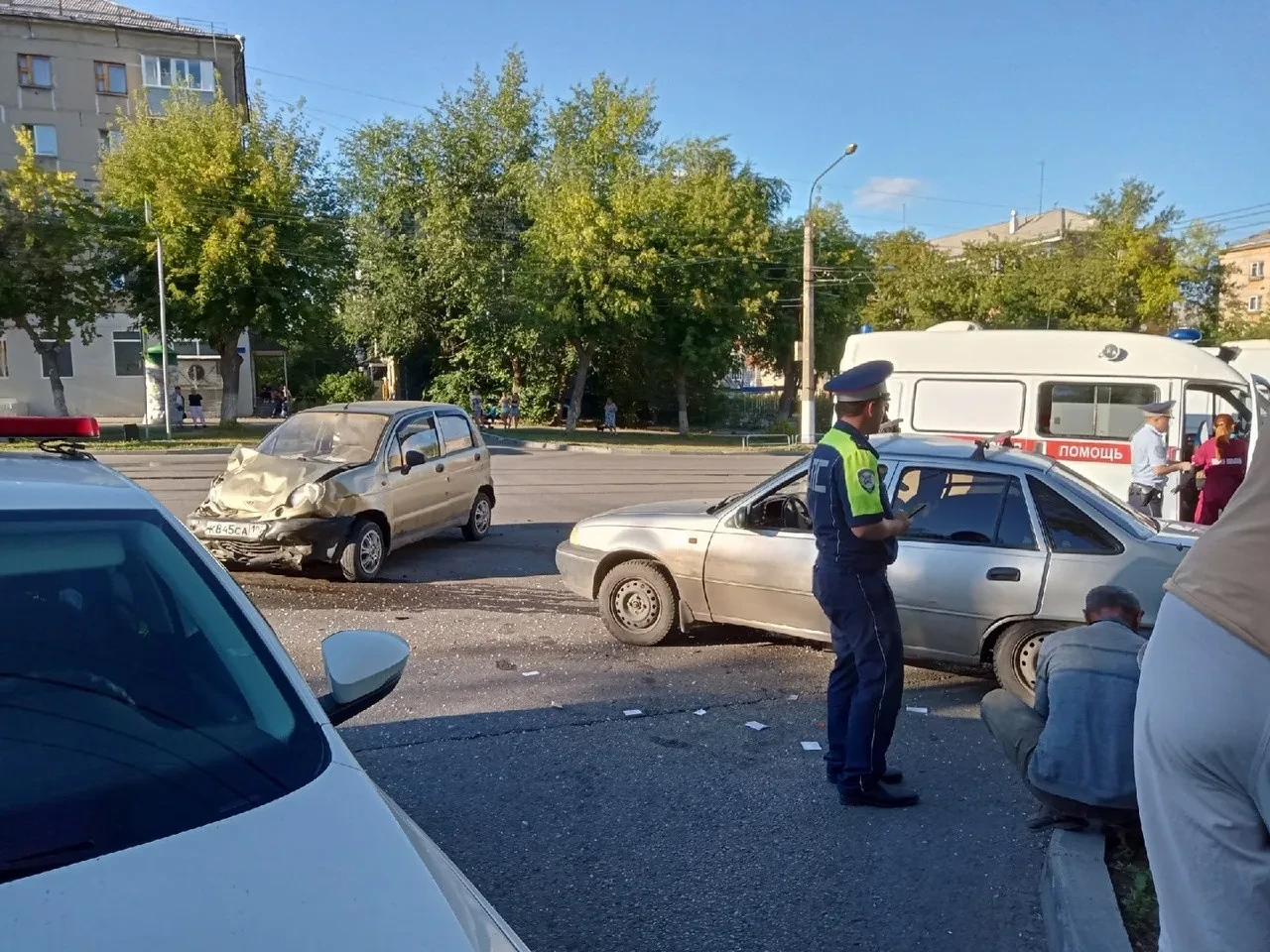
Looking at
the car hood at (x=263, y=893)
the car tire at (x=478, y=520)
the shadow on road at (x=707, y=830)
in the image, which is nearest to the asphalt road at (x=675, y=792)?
the shadow on road at (x=707, y=830)

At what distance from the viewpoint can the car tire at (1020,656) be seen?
6.18 meters

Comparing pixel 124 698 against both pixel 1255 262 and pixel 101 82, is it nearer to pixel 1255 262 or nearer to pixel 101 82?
pixel 101 82

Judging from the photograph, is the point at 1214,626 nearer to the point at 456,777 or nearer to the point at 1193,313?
the point at 456,777

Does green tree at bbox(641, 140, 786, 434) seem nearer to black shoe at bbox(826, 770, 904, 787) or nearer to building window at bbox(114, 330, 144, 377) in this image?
building window at bbox(114, 330, 144, 377)

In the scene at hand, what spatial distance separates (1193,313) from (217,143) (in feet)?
137

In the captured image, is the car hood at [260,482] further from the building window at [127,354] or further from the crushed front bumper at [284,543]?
the building window at [127,354]

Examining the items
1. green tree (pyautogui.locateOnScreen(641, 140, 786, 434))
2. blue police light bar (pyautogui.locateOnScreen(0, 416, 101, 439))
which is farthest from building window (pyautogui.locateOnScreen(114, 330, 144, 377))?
blue police light bar (pyautogui.locateOnScreen(0, 416, 101, 439))

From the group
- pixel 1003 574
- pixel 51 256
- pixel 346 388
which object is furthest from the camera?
pixel 346 388

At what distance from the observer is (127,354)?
1746 inches

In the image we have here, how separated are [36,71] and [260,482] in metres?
47.9

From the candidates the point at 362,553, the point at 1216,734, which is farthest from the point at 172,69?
the point at 1216,734

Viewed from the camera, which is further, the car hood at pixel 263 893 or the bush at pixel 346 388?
the bush at pixel 346 388

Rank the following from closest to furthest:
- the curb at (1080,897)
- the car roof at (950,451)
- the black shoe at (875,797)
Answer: the curb at (1080,897) < the black shoe at (875,797) < the car roof at (950,451)

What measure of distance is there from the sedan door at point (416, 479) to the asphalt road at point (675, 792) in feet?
6.29
